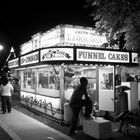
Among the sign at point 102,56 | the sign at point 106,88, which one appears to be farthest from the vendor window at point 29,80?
the sign at point 102,56

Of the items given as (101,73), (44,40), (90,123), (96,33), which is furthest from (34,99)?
(90,123)

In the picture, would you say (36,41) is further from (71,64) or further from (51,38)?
(71,64)

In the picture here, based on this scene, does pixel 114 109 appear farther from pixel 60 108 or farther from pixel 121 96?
pixel 60 108

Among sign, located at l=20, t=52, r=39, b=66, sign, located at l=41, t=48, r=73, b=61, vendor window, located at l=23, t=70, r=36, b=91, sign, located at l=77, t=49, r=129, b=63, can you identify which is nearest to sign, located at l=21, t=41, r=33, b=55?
vendor window, located at l=23, t=70, r=36, b=91

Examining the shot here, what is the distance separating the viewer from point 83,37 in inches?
427

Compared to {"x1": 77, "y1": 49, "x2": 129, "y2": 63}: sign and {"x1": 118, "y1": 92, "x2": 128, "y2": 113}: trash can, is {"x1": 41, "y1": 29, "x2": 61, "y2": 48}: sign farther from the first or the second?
{"x1": 118, "y1": 92, "x2": 128, "y2": 113}: trash can

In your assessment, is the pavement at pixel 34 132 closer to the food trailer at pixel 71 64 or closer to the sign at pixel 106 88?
the food trailer at pixel 71 64

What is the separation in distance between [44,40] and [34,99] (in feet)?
10.8

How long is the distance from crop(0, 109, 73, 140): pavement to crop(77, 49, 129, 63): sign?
301 centimetres

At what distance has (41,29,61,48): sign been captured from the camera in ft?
34.4

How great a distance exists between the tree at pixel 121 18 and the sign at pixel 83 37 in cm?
78

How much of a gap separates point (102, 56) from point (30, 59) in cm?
355

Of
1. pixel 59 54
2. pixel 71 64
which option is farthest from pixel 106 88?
pixel 59 54

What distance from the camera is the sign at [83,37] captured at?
1025cm
